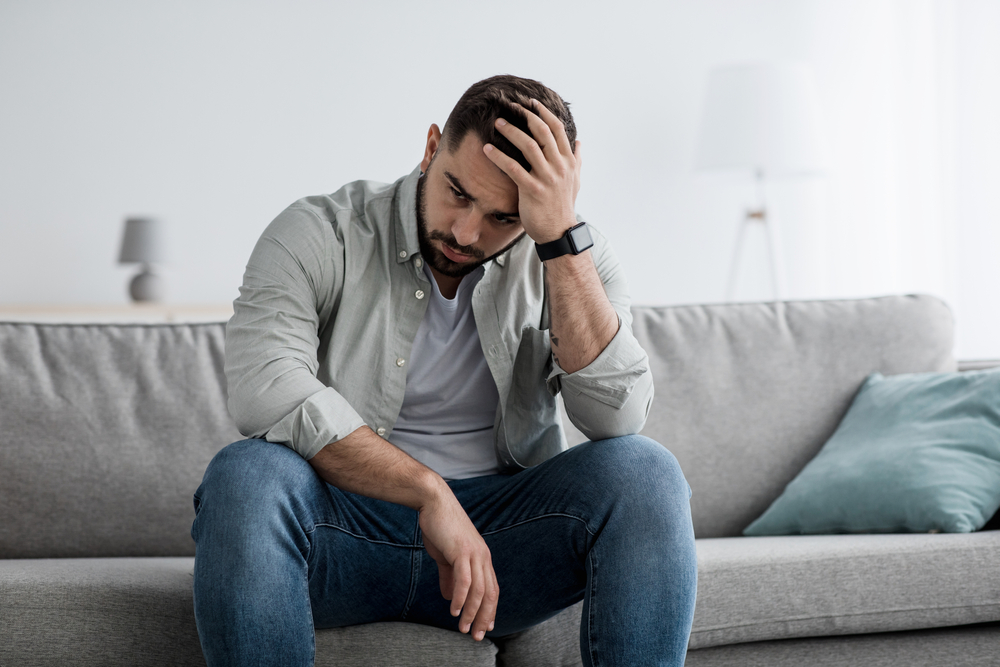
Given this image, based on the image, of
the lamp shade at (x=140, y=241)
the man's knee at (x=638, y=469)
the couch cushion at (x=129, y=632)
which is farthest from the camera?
the lamp shade at (x=140, y=241)

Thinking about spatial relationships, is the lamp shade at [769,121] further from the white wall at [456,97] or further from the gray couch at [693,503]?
the gray couch at [693,503]

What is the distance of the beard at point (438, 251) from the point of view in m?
1.25

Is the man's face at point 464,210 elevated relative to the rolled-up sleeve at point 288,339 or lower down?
elevated

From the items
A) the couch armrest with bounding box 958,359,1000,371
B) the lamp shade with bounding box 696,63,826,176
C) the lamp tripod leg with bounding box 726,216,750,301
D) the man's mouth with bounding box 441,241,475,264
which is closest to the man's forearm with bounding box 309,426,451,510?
the man's mouth with bounding box 441,241,475,264

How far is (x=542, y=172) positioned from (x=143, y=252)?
2.45 metres

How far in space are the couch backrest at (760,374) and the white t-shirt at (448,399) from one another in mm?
441

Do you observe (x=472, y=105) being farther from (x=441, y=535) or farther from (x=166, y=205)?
(x=166, y=205)

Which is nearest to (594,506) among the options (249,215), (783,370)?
(783,370)

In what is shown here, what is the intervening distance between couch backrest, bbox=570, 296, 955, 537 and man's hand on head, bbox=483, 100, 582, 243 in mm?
632

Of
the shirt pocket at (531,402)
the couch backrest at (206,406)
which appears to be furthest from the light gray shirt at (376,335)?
the couch backrest at (206,406)

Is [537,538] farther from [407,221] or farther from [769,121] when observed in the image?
[769,121]

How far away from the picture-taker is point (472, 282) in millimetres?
1336

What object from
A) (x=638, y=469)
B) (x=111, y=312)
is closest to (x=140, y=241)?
(x=111, y=312)

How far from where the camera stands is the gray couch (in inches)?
46.9
